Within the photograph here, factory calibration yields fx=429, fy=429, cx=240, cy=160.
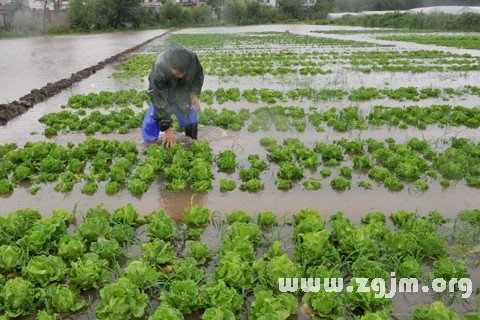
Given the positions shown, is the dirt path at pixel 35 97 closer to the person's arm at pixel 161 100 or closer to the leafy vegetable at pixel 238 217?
the person's arm at pixel 161 100

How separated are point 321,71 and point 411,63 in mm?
5256

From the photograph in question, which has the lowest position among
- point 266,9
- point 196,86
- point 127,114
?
point 127,114

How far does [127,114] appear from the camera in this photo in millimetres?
10039

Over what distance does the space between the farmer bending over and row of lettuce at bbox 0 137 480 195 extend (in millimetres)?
490

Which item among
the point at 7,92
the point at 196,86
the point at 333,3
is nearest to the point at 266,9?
the point at 333,3

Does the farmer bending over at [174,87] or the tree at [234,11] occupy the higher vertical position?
the tree at [234,11]

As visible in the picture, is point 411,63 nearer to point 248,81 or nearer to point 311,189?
point 248,81

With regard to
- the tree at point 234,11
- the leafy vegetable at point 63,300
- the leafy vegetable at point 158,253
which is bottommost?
the leafy vegetable at point 63,300

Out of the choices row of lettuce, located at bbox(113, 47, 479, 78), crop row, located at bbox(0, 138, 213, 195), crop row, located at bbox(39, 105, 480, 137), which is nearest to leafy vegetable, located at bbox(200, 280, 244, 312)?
crop row, located at bbox(0, 138, 213, 195)

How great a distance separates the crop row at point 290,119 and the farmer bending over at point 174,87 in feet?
5.48

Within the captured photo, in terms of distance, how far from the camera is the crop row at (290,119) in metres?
9.10

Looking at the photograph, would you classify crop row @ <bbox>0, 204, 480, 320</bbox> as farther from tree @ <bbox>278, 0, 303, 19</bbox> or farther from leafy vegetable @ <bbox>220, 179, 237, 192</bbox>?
tree @ <bbox>278, 0, 303, 19</bbox>

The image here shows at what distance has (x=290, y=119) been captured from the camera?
32.4 feet

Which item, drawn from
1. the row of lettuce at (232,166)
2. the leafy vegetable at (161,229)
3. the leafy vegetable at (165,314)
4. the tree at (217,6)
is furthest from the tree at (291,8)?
the leafy vegetable at (165,314)
